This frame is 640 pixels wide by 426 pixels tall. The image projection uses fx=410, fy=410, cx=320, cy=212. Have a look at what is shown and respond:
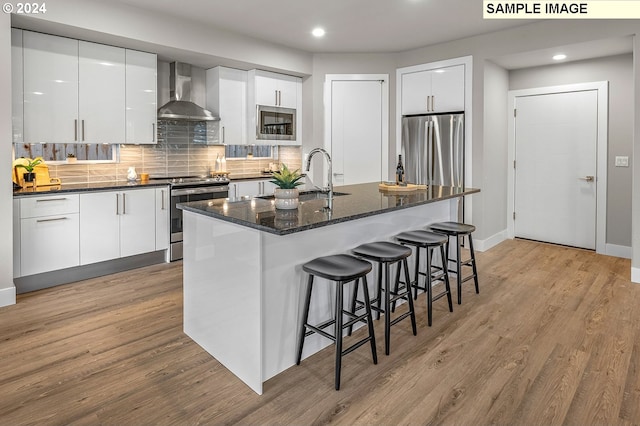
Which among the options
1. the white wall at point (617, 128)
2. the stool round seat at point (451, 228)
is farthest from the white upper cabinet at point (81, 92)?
the white wall at point (617, 128)

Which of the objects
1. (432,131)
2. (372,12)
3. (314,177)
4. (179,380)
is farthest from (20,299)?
(432,131)

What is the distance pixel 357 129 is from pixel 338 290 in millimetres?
4176

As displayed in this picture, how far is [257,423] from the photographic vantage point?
6.34ft

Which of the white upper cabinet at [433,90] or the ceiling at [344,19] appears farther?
the white upper cabinet at [433,90]

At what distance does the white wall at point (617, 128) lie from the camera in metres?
4.85

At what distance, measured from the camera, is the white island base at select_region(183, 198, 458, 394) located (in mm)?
2215

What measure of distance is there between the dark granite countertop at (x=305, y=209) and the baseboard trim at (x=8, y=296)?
1.92 m

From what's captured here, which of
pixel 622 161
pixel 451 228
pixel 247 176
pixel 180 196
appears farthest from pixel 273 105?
pixel 622 161

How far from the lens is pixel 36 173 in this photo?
393 cm

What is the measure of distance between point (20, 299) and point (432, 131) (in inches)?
194

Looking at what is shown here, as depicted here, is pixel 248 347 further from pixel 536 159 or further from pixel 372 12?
pixel 536 159

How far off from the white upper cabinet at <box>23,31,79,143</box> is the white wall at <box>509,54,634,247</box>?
228 inches

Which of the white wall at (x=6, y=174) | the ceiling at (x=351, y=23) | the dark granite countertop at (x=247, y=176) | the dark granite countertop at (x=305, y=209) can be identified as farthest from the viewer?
the dark granite countertop at (x=247, y=176)

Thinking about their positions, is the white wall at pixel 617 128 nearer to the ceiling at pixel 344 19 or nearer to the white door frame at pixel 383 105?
the ceiling at pixel 344 19
